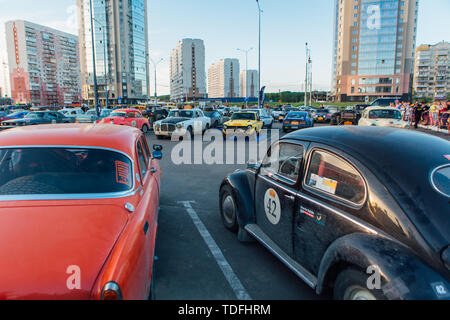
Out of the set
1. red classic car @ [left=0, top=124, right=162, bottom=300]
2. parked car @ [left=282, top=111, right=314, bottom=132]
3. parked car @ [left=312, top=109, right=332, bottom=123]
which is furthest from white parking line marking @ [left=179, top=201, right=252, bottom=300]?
parked car @ [left=312, top=109, right=332, bottom=123]

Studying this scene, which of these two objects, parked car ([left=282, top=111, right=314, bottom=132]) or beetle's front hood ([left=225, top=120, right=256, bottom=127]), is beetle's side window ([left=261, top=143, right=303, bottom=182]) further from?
parked car ([left=282, top=111, right=314, bottom=132])

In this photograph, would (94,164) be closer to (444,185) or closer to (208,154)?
(444,185)

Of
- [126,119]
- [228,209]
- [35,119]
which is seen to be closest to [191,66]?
[35,119]

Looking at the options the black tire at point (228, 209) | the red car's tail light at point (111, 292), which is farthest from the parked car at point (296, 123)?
the red car's tail light at point (111, 292)

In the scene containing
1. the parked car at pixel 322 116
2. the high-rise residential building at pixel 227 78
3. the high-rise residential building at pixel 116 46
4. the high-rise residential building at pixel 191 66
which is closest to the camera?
the parked car at pixel 322 116

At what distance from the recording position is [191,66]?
14962 centimetres

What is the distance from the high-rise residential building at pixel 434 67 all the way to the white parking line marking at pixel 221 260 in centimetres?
18058

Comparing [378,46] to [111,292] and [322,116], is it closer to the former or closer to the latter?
[322,116]

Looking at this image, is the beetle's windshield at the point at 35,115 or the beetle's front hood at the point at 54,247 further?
the beetle's windshield at the point at 35,115

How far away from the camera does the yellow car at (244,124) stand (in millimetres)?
16859

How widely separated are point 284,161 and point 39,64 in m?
153

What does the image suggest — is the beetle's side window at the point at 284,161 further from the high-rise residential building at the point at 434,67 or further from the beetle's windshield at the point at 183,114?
the high-rise residential building at the point at 434,67

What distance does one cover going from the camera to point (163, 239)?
447 centimetres
